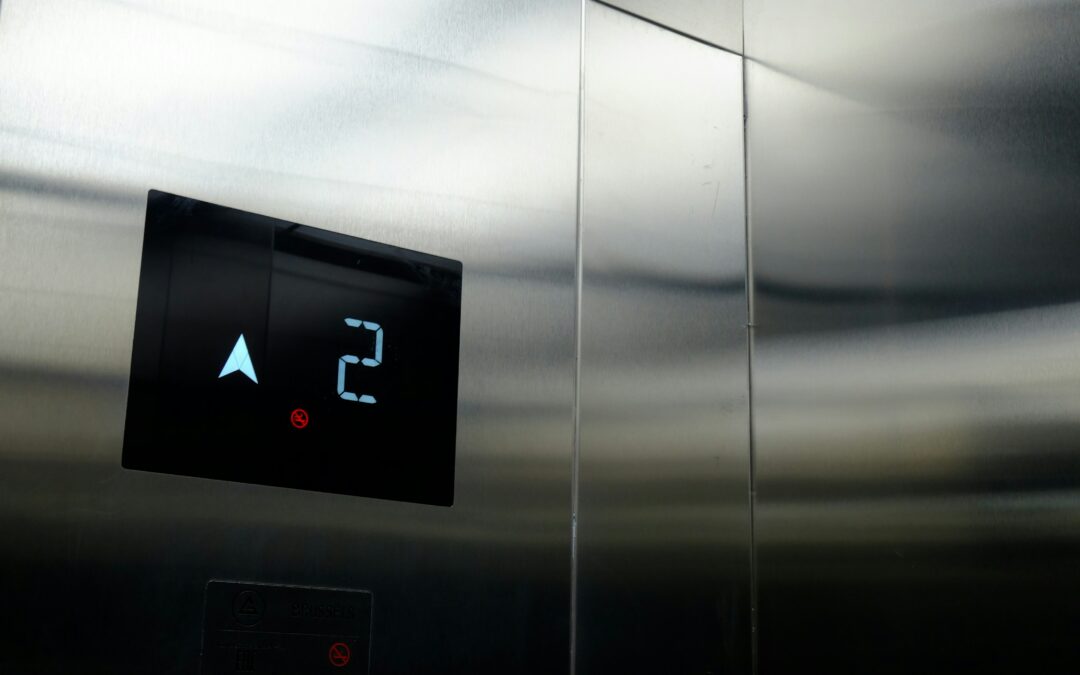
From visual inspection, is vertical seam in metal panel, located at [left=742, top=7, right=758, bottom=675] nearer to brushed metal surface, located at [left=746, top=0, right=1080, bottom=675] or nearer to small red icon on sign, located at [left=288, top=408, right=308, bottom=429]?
brushed metal surface, located at [left=746, top=0, right=1080, bottom=675]

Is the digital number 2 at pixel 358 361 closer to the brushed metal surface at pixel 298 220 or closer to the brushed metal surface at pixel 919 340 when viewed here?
the brushed metal surface at pixel 298 220

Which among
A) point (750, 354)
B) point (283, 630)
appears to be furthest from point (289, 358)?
point (750, 354)

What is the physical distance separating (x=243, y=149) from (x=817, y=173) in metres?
0.81

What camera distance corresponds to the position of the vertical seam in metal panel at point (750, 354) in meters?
1.68

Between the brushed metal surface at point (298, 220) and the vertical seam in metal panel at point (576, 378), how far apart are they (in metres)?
0.01

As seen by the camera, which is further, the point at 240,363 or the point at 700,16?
the point at 700,16

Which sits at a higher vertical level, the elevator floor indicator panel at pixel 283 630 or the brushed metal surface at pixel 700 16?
the brushed metal surface at pixel 700 16

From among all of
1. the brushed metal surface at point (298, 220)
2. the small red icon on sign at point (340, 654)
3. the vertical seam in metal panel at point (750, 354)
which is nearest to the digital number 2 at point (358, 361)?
the brushed metal surface at point (298, 220)

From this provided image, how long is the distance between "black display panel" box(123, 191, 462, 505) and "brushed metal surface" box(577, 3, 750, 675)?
25 centimetres

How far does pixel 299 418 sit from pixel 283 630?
21 centimetres

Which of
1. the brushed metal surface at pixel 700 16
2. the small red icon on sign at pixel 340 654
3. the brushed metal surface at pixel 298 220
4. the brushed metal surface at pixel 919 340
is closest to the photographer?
the brushed metal surface at pixel 298 220

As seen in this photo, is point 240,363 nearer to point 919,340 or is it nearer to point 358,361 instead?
point 358,361

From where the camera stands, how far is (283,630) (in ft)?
4.10

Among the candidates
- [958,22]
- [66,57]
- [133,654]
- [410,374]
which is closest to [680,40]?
[958,22]
